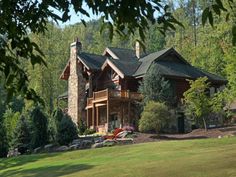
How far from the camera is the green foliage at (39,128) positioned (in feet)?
119

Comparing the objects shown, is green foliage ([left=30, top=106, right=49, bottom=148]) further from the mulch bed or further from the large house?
the mulch bed

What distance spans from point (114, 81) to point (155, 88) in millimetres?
7063

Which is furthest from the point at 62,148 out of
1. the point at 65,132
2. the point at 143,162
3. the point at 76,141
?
the point at 143,162

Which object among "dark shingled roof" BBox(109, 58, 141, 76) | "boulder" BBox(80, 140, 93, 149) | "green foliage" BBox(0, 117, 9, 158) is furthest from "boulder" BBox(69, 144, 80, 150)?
"dark shingled roof" BBox(109, 58, 141, 76)

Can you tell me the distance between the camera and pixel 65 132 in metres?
35.4

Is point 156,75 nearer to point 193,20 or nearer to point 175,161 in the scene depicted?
point 175,161

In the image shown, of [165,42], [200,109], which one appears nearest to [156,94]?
[200,109]

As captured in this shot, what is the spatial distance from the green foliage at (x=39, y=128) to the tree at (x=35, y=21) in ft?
106

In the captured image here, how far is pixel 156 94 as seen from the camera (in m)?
38.6

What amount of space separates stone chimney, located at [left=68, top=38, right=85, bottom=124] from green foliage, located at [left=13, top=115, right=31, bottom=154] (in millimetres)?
9962

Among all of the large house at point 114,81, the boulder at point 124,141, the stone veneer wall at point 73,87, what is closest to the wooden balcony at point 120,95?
the large house at point 114,81

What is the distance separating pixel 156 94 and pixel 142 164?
18599mm

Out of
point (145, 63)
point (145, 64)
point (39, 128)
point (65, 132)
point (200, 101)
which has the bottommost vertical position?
point (65, 132)

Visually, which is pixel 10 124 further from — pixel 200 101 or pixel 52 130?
pixel 200 101
